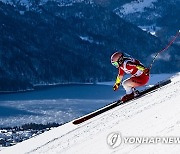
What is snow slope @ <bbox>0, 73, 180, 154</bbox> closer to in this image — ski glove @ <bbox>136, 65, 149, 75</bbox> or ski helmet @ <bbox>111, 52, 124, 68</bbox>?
ski helmet @ <bbox>111, 52, 124, 68</bbox>

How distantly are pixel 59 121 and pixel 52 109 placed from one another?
32.4 metres

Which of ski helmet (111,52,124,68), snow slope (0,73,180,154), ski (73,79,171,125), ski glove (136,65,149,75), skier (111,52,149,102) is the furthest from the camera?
ski glove (136,65,149,75)

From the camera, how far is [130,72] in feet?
47.9

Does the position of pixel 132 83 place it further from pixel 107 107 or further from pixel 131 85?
pixel 107 107

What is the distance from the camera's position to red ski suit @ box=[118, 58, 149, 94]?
14.2 metres

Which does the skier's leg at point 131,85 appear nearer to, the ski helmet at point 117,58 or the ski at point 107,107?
the ski at point 107,107

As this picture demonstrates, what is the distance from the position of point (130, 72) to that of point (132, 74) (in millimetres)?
183

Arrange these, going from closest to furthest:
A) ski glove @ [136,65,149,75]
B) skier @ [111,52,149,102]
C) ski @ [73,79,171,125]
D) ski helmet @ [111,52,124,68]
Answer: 1. ski @ [73,79,171,125]
2. ski helmet @ [111,52,124,68]
3. skier @ [111,52,149,102]
4. ski glove @ [136,65,149,75]

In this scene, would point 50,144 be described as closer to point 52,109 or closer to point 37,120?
point 37,120

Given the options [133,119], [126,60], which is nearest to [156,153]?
[133,119]

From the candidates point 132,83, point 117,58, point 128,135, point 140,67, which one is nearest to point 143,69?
point 140,67

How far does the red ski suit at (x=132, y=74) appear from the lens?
46.7ft

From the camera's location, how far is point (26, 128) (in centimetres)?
14000

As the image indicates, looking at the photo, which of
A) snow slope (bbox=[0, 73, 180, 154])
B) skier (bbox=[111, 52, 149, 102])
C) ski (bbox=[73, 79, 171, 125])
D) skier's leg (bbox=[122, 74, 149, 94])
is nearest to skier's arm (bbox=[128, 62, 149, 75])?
skier (bbox=[111, 52, 149, 102])
